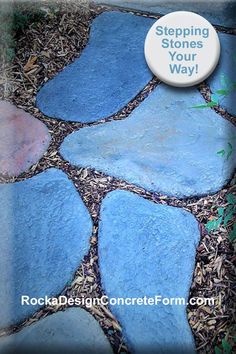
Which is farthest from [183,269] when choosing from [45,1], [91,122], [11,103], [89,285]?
[45,1]

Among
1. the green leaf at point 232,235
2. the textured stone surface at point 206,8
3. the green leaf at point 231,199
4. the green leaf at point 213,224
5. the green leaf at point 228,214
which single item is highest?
the textured stone surface at point 206,8

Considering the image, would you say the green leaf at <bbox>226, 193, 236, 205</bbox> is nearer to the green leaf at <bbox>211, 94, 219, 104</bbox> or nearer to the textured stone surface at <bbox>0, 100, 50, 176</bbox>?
the green leaf at <bbox>211, 94, 219, 104</bbox>

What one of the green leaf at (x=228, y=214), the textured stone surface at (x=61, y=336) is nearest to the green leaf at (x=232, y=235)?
the green leaf at (x=228, y=214)

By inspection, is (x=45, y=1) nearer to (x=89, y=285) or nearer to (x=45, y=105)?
(x=45, y=105)

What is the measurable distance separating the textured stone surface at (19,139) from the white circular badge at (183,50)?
0.26m

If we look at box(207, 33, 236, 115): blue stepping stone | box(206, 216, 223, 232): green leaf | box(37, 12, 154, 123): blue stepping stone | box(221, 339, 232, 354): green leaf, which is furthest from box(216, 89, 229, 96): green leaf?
box(221, 339, 232, 354): green leaf

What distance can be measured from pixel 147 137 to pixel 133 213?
0.15 metres

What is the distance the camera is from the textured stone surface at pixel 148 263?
97 cm

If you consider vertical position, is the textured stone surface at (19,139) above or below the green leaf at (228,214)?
above

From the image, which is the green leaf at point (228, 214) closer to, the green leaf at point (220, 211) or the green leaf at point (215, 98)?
the green leaf at point (220, 211)

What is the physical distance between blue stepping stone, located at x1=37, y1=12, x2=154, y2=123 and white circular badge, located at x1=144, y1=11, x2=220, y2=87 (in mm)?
36

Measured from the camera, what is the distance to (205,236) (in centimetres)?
101

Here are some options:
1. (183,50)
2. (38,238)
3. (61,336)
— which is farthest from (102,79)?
(61,336)

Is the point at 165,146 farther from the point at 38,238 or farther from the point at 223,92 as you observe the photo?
the point at 38,238
